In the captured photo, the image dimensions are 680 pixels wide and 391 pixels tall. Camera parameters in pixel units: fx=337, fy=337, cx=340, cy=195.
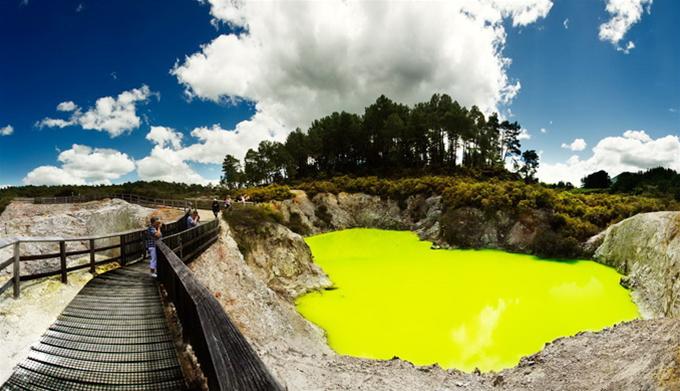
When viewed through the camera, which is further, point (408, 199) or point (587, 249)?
point (408, 199)

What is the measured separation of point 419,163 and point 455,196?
27.0 meters

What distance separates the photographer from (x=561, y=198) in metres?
37.0

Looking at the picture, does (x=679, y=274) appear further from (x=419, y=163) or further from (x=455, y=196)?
(x=419, y=163)

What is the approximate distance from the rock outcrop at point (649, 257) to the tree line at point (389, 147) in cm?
3464

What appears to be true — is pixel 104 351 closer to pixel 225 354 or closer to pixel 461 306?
pixel 225 354

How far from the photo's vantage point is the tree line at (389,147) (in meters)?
64.2

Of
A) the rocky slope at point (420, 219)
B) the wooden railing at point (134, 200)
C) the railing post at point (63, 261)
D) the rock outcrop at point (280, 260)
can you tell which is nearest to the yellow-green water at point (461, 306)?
the rock outcrop at point (280, 260)

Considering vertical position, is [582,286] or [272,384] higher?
[272,384]

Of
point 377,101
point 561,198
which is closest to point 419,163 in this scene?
point 377,101

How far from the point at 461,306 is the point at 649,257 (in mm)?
11858

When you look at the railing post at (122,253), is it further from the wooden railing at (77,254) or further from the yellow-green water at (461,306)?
the yellow-green water at (461,306)

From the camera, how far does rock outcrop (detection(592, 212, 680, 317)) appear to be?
14797 millimetres

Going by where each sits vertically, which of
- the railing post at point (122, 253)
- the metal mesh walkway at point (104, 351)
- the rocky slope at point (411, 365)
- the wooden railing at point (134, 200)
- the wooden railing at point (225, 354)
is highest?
the wooden railing at point (134, 200)

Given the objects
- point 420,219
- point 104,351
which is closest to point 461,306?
point 104,351
